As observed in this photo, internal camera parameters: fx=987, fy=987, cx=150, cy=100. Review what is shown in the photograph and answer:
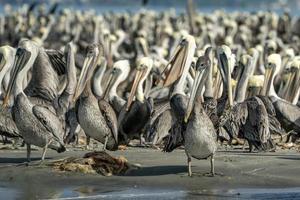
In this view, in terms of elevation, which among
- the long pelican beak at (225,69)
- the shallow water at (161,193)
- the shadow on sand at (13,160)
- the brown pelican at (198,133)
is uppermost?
the long pelican beak at (225,69)

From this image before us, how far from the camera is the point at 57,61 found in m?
13.1

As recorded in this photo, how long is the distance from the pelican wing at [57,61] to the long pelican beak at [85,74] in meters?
0.51

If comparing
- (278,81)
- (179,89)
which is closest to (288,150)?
(179,89)

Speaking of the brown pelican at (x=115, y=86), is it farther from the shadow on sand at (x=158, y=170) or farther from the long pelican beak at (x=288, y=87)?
the shadow on sand at (x=158, y=170)

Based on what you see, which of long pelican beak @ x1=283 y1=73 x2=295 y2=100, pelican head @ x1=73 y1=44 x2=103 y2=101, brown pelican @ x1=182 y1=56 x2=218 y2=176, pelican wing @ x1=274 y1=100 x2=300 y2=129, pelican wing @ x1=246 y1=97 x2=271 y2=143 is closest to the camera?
brown pelican @ x1=182 y1=56 x2=218 y2=176

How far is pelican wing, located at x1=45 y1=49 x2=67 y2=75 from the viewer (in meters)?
13.0

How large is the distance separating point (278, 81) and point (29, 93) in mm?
9382

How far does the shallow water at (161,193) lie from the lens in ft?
29.5

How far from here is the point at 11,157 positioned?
11492mm

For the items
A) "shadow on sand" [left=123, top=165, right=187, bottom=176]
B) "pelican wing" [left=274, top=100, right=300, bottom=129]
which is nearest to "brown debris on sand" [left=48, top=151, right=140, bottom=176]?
"shadow on sand" [left=123, top=165, right=187, bottom=176]

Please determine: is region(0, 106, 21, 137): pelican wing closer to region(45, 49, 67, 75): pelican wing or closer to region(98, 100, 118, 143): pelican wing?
region(98, 100, 118, 143): pelican wing

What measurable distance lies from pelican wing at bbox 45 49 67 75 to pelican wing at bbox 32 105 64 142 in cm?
225

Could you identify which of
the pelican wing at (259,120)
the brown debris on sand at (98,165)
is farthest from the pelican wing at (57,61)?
the brown debris on sand at (98,165)

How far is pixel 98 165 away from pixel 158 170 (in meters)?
0.62
